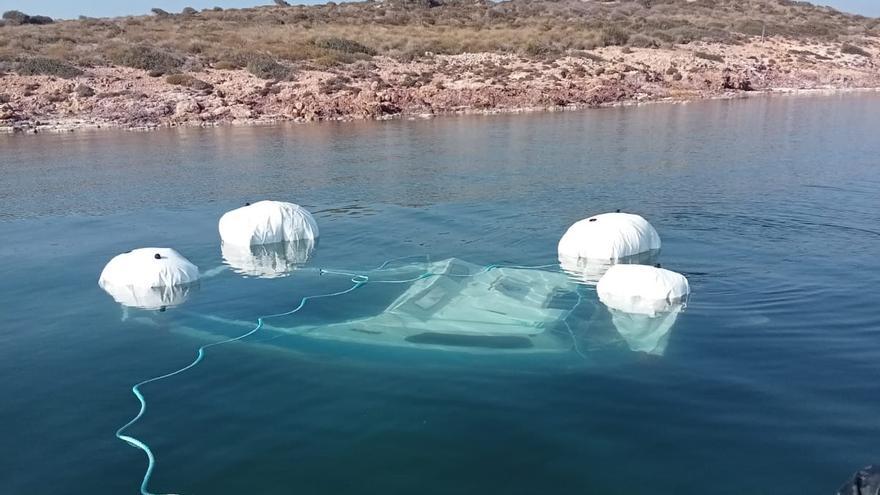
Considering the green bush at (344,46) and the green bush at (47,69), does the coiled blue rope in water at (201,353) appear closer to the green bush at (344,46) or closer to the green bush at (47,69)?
the green bush at (47,69)

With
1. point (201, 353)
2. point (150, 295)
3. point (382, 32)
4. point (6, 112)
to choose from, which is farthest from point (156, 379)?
point (382, 32)

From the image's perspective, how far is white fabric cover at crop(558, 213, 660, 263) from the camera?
10445 millimetres

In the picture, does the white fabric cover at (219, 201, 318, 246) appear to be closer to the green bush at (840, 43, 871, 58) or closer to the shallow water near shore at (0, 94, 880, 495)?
the shallow water near shore at (0, 94, 880, 495)

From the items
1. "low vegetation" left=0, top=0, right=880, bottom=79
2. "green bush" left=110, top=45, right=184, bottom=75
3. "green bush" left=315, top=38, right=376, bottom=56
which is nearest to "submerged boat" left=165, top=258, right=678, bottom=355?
"low vegetation" left=0, top=0, right=880, bottom=79

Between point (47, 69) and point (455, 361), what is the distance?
115ft

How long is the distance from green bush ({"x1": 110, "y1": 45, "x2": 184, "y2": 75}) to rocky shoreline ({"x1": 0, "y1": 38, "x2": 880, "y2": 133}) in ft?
2.06

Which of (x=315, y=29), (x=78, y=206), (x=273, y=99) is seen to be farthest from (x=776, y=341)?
(x=315, y=29)

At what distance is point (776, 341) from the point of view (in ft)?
25.5

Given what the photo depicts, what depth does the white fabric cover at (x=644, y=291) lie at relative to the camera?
8633mm

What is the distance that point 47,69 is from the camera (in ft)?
116

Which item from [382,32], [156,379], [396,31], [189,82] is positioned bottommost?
[156,379]

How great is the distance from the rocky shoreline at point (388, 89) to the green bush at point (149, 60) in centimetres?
63

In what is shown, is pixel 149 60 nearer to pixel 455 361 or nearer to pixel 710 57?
pixel 710 57

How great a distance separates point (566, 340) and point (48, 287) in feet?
24.3
